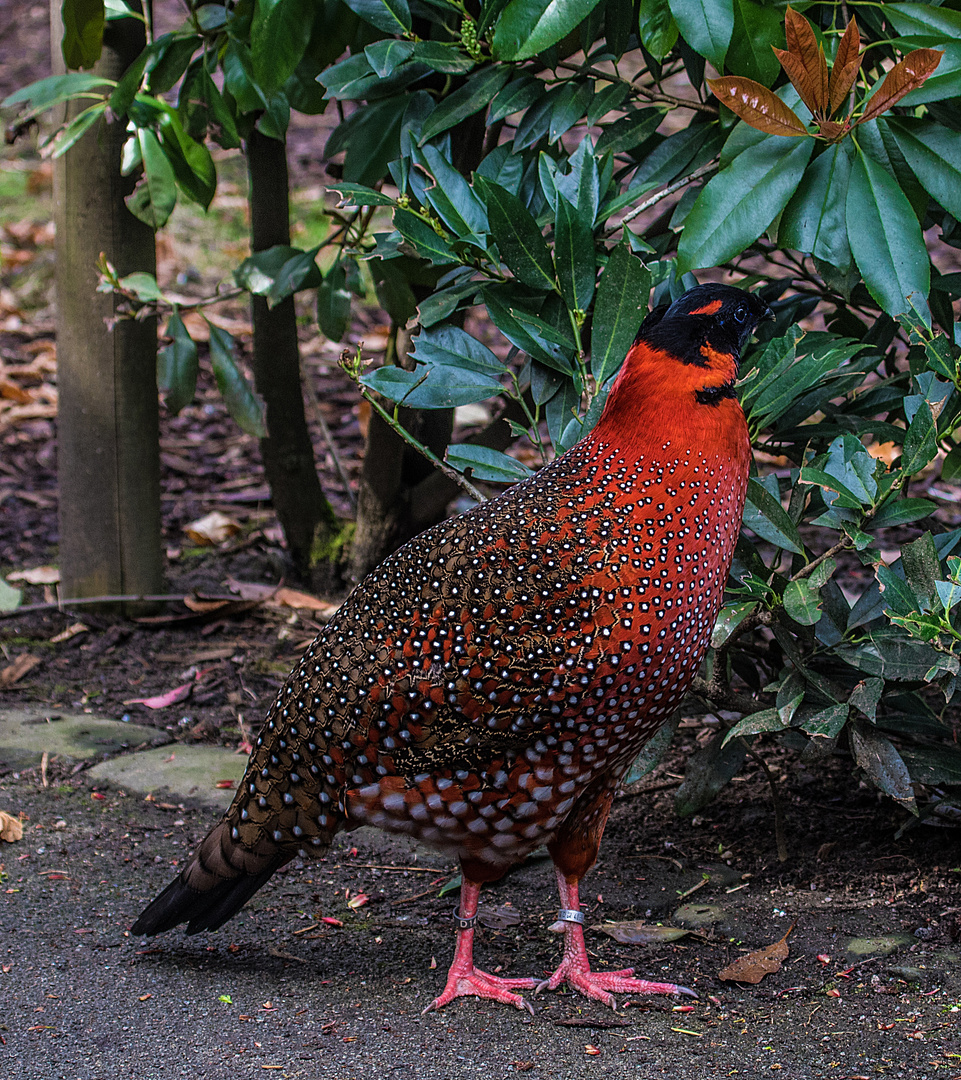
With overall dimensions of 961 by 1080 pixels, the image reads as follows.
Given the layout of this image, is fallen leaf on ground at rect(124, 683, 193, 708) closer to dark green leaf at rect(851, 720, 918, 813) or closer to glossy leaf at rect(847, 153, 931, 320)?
dark green leaf at rect(851, 720, 918, 813)

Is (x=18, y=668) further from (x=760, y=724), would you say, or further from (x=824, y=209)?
(x=824, y=209)

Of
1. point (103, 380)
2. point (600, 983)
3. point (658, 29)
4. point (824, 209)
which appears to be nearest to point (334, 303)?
point (103, 380)

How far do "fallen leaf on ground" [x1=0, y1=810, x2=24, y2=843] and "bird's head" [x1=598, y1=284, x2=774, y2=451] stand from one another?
2088 millimetres

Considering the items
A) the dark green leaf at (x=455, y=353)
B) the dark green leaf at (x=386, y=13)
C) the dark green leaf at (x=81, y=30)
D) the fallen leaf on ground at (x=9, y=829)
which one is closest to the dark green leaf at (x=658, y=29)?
the dark green leaf at (x=386, y=13)

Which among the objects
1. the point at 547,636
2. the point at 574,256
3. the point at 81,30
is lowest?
the point at 547,636

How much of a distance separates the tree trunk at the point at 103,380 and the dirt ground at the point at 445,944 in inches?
21.1

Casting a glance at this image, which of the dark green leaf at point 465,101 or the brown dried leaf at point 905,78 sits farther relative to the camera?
the dark green leaf at point 465,101

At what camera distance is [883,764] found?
9.00 ft

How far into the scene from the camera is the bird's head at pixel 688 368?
2467 millimetres

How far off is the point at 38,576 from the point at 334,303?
1.99m

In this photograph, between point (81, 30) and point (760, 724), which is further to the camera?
point (81, 30)

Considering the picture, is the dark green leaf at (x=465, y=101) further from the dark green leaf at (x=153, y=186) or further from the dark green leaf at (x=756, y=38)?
the dark green leaf at (x=153, y=186)

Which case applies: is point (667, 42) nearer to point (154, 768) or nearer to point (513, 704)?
point (513, 704)

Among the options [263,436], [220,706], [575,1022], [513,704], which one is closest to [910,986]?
[575,1022]
